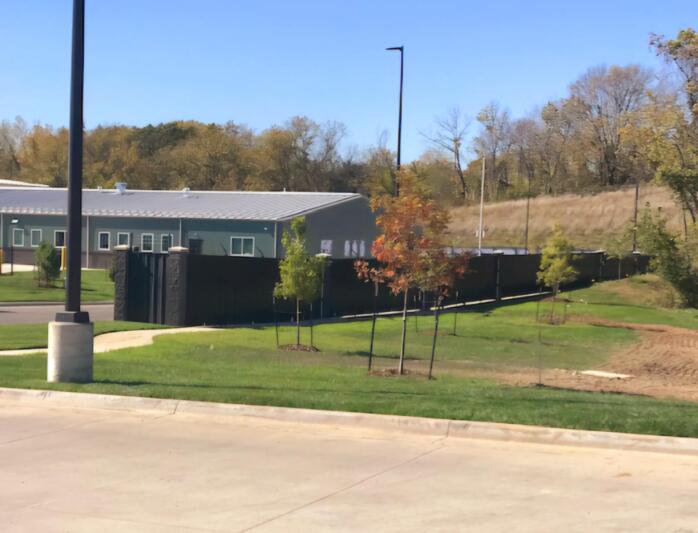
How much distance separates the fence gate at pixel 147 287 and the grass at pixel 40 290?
10.5 meters

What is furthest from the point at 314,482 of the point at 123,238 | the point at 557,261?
the point at 123,238

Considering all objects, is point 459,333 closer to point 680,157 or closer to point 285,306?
point 285,306

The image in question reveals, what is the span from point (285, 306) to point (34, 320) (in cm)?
761

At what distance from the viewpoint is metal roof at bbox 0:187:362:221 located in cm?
5038

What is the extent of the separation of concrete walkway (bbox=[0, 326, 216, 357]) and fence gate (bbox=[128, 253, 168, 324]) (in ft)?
4.57

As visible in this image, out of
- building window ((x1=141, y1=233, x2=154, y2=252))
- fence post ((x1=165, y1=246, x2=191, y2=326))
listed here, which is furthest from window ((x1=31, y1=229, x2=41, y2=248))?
fence post ((x1=165, y1=246, x2=191, y2=326))

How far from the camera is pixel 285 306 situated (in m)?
26.9

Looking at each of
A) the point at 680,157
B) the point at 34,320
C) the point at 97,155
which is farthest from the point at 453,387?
the point at 97,155

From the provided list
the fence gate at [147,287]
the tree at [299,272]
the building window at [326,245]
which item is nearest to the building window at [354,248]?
the building window at [326,245]

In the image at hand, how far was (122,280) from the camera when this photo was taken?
77.0 feet

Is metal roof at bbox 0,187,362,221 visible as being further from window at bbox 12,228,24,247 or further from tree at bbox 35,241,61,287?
tree at bbox 35,241,61,287

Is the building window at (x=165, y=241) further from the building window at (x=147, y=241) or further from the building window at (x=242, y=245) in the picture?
the building window at (x=242, y=245)

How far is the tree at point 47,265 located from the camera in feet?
120

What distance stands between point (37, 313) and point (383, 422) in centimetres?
2024
